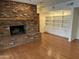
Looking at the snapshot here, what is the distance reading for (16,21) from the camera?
538 centimetres

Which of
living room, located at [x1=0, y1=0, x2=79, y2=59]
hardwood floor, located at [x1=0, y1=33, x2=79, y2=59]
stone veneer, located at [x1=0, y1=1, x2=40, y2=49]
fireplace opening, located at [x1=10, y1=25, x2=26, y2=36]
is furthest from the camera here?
fireplace opening, located at [x1=10, y1=25, x2=26, y2=36]

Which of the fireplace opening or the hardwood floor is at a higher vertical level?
the fireplace opening

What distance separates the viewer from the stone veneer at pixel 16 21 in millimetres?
4776

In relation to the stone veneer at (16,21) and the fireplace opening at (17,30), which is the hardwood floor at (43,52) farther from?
the fireplace opening at (17,30)

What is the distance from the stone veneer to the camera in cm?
478

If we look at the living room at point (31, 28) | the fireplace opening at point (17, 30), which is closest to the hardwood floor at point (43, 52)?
the living room at point (31, 28)

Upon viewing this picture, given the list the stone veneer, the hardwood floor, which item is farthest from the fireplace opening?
the hardwood floor

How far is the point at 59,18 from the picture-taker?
280 inches

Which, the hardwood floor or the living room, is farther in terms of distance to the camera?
the living room

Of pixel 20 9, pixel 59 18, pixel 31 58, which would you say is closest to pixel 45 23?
pixel 59 18

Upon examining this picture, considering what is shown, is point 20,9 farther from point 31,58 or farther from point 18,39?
point 31,58

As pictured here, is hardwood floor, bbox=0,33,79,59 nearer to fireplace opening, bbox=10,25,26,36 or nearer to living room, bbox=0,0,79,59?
living room, bbox=0,0,79,59

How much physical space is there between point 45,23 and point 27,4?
12.6 feet

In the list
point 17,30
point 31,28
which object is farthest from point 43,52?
point 17,30
